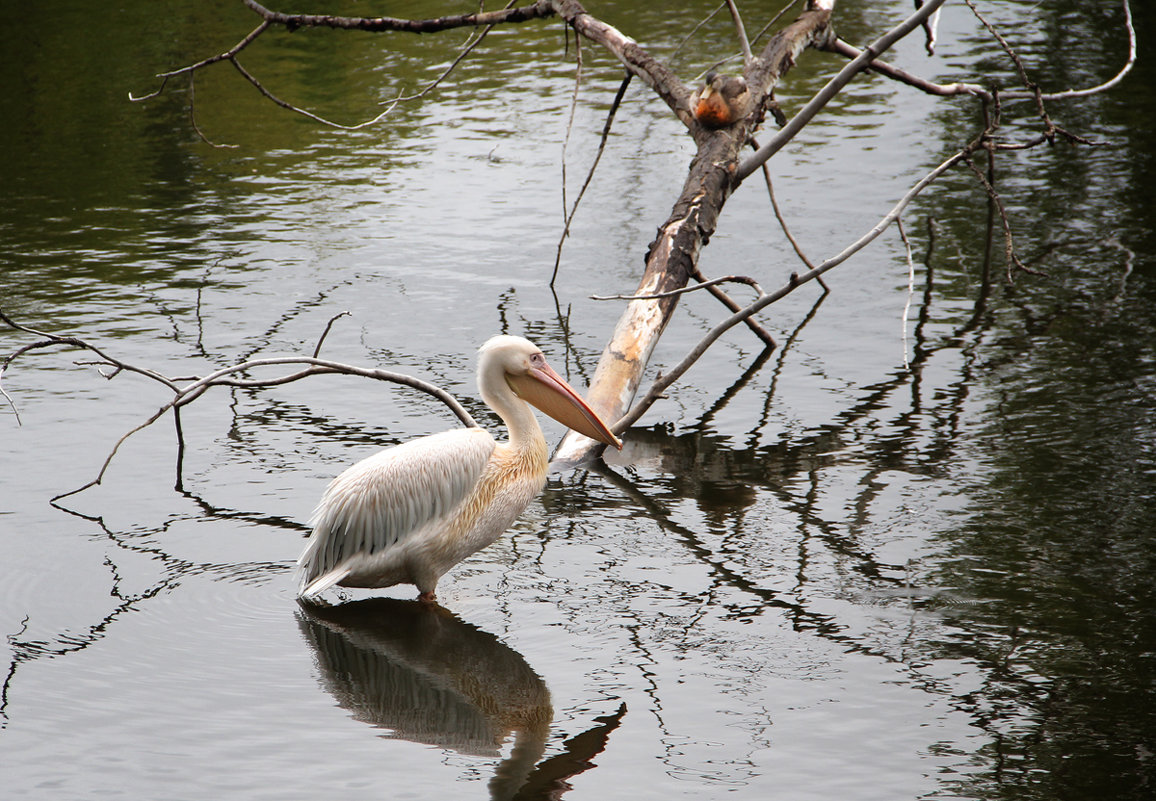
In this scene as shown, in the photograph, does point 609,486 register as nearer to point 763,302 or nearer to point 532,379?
point 532,379

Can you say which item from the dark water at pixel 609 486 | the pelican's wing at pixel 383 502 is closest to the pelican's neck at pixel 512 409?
the pelican's wing at pixel 383 502

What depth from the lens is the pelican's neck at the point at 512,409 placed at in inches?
174

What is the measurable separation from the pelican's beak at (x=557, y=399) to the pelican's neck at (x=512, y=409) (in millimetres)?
55

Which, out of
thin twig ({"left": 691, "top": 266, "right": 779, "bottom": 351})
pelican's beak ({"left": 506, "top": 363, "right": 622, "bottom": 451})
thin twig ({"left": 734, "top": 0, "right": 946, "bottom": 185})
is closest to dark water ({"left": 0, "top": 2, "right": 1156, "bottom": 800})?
thin twig ({"left": 691, "top": 266, "right": 779, "bottom": 351})

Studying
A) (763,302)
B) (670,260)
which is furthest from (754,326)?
(763,302)

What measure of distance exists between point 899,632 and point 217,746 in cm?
198

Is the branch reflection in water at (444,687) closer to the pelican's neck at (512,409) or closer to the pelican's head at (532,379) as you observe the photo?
the pelican's neck at (512,409)

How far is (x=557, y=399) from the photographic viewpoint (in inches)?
177

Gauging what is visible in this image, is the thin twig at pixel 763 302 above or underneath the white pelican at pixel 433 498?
above

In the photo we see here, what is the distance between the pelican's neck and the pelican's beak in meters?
0.06

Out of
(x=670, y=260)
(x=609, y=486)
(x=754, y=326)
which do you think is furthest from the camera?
(x=754, y=326)

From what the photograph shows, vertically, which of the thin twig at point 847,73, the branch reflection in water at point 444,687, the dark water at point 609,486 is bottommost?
the branch reflection in water at point 444,687

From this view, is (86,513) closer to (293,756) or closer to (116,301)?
(293,756)

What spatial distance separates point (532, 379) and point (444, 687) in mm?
1148
